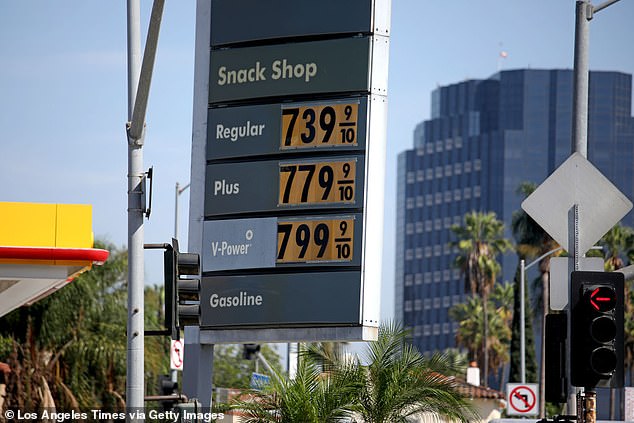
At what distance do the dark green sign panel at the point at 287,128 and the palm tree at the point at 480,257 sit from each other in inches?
3853

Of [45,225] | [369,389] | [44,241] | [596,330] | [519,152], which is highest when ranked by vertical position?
[519,152]

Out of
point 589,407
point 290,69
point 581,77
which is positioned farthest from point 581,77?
point 589,407

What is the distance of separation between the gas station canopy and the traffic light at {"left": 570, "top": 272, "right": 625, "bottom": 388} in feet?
39.7

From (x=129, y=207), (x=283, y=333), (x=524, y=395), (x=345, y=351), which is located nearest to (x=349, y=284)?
(x=283, y=333)

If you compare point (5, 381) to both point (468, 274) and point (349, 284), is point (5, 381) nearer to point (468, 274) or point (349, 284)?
point (349, 284)

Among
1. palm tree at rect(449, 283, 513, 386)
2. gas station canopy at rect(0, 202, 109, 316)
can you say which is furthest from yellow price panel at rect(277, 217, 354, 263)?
palm tree at rect(449, 283, 513, 386)

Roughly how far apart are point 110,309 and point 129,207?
85.7 ft

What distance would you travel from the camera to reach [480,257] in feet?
381

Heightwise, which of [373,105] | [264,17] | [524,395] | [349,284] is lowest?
[524,395]

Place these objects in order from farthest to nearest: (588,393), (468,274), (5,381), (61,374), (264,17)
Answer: (468,274) → (61,374) → (5,381) → (264,17) → (588,393)

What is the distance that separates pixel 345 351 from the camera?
70.5 feet

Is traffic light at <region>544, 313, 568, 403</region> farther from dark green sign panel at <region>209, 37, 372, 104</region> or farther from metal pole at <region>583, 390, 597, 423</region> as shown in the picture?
dark green sign panel at <region>209, 37, 372, 104</region>

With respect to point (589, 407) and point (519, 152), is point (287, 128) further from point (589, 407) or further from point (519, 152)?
point (519, 152)

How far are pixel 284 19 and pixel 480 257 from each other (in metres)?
99.9
